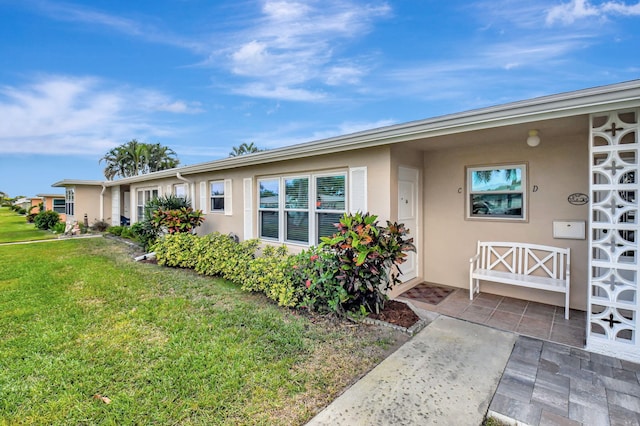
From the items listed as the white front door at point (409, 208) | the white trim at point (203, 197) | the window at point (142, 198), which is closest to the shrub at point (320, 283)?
the white front door at point (409, 208)

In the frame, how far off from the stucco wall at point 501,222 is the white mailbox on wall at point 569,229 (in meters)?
0.07

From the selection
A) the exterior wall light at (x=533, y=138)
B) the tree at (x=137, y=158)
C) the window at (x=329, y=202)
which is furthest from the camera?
the tree at (x=137, y=158)

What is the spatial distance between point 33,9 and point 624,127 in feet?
40.4

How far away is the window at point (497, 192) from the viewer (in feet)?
16.1

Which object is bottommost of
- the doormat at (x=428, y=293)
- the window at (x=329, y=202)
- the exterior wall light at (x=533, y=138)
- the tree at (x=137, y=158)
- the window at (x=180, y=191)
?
the doormat at (x=428, y=293)

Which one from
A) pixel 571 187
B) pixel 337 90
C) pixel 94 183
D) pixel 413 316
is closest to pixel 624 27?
pixel 571 187

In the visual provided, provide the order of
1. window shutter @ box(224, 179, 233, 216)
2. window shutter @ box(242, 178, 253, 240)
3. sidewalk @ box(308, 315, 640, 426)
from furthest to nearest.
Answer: window shutter @ box(224, 179, 233, 216)
window shutter @ box(242, 178, 253, 240)
sidewalk @ box(308, 315, 640, 426)

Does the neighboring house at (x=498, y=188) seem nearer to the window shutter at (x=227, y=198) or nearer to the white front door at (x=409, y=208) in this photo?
the white front door at (x=409, y=208)

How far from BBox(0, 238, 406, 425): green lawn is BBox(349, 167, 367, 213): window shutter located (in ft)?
6.70

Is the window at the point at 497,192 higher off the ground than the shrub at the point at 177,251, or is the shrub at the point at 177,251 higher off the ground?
the window at the point at 497,192

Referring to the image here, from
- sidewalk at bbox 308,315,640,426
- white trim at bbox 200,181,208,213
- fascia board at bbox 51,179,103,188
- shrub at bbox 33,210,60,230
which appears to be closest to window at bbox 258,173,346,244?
white trim at bbox 200,181,208,213

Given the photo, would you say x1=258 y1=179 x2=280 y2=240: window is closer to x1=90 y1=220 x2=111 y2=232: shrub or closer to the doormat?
the doormat

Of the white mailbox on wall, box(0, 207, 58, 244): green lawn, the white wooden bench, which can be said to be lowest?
box(0, 207, 58, 244): green lawn

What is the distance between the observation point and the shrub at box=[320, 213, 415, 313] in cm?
394
